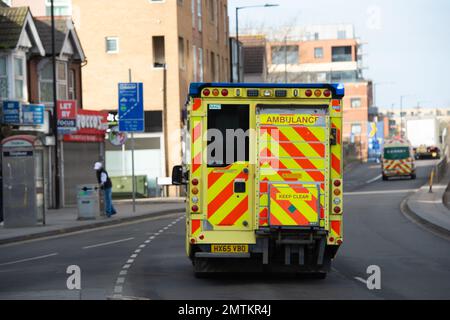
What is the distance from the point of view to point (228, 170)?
15922mm

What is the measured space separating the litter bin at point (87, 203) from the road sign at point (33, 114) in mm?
6891

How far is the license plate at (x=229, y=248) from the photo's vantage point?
15.8 meters

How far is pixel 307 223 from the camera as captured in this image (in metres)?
15.5

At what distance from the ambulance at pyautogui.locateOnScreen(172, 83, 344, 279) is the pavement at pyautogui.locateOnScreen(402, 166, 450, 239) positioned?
11.1 meters

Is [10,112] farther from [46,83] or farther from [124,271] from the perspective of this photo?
[124,271]

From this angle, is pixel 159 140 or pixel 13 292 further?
pixel 159 140

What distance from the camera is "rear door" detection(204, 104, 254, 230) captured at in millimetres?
15898

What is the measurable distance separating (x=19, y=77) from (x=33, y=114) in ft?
7.41

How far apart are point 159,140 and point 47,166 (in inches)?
505

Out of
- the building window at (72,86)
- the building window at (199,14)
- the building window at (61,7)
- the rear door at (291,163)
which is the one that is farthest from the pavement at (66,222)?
the building window at (199,14)

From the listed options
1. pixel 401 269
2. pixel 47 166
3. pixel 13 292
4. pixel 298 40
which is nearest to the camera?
pixel 13 292

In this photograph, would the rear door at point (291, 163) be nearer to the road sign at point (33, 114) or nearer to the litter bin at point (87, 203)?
the litter bin at point (87, 203)

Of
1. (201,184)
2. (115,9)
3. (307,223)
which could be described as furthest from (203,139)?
(115,9)
